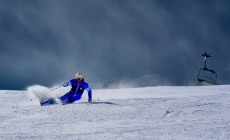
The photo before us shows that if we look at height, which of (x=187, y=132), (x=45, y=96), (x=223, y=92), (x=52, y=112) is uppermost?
(x=223, y=92)

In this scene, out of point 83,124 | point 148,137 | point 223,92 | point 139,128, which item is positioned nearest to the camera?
point 148,137

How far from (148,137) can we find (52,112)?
4036mm

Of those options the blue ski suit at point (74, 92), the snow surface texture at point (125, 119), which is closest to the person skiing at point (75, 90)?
the blue ski suit at point (74, 92)

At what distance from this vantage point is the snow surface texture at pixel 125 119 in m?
8.95

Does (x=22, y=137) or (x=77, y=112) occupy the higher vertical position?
(x=77, y=112)

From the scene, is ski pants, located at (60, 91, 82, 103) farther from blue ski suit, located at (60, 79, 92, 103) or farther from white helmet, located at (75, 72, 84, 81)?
white helmet, located at (75, 72, 84, 81)

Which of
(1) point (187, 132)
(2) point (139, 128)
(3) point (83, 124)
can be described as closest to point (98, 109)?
(3) point (83, 124)

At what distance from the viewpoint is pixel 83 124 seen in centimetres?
1009

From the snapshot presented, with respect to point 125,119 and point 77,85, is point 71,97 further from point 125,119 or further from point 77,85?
point 125,119

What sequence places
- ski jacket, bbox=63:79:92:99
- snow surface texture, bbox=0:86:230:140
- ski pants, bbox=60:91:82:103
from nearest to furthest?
snow surface texture, bbox=0:86:230:140
ski pants, bbox=60:91:82:103
ski jacket, bbox=63:79:92:99

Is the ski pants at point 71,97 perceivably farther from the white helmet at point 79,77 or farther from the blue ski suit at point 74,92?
the white helmet at point 79,77

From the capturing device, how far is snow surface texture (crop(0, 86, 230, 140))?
895 centimetres

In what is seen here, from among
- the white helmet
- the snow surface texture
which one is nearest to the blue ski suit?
the white helmet

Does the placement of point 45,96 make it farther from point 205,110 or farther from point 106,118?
point 205,110
